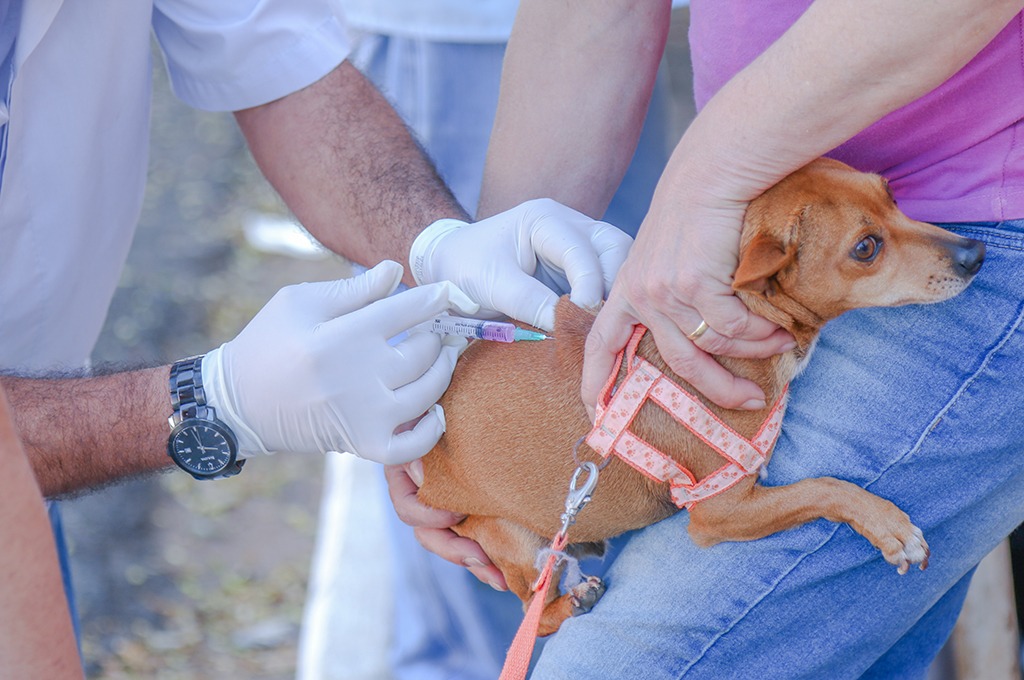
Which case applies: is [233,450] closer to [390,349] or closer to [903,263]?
[390,349]

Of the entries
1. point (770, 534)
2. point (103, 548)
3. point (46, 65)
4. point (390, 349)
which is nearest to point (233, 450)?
point (390, 349)

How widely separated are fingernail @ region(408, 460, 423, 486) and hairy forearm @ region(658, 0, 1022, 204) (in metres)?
1.02

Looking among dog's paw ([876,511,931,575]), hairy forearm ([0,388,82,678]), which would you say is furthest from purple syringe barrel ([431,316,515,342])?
hairy forearm ([0,388,82,678])

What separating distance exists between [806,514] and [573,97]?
4.03ft

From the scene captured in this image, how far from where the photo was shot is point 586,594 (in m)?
2.42

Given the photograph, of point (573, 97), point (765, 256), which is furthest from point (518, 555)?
point (573, 97)

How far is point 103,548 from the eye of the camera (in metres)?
5.25

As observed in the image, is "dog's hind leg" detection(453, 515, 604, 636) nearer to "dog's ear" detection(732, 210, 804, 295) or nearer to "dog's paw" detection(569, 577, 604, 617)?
"dog's paw" detection(569, 577, 604, 617)

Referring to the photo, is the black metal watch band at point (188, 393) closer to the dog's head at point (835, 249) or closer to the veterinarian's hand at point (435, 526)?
the veterinarian's hand at point (435, 526)

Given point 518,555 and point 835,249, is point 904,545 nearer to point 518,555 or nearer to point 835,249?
point 835,249

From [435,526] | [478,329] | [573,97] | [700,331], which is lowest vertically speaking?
[435,526]

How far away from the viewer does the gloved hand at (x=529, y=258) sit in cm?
250

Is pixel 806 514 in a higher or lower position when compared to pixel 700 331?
lower

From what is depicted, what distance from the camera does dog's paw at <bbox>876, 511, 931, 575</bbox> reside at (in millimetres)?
2039
